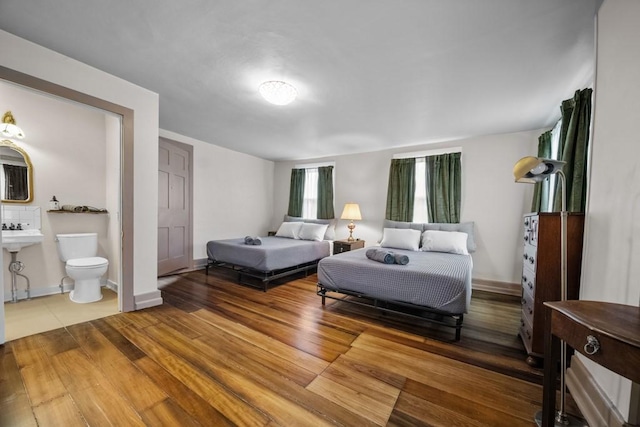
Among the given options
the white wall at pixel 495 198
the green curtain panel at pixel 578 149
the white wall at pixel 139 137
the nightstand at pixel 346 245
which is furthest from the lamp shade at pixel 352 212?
the white wall at pixel 139 137

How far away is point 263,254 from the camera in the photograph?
3291 millimetres

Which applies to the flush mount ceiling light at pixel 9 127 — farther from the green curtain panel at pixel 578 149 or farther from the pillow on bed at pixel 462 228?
the green curtain panel at pixel 578 149

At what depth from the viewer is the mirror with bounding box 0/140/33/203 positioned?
2.67 metres

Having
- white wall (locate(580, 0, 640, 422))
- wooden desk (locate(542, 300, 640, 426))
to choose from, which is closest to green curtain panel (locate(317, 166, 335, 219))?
white wall (locate(580, 0, 640, 422))

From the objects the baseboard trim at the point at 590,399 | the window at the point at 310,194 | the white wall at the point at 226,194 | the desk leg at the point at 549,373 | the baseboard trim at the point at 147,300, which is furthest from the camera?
the window at the point at 310,194

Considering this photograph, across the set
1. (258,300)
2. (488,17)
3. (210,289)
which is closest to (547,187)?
(488,17)

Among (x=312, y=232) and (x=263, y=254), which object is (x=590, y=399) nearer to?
(x=263, y=254)

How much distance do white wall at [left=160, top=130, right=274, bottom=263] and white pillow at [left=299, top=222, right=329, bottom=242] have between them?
147 centimetres

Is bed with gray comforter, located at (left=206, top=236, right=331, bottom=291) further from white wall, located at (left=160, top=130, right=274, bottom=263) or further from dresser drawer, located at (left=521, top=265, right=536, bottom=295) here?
dresser drawer, located at (left=521, top=265, right=536, bottom=295)

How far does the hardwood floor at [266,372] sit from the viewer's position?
4.15 feet

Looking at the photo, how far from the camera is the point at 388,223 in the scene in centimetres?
426

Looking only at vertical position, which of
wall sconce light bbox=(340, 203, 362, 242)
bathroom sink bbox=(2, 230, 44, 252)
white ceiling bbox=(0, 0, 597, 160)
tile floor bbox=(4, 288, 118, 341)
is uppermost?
white ceiling bbox=(0, 0, 597, 160)

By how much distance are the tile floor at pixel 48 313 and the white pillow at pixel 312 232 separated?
2.93 m

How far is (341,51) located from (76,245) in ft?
12.6
